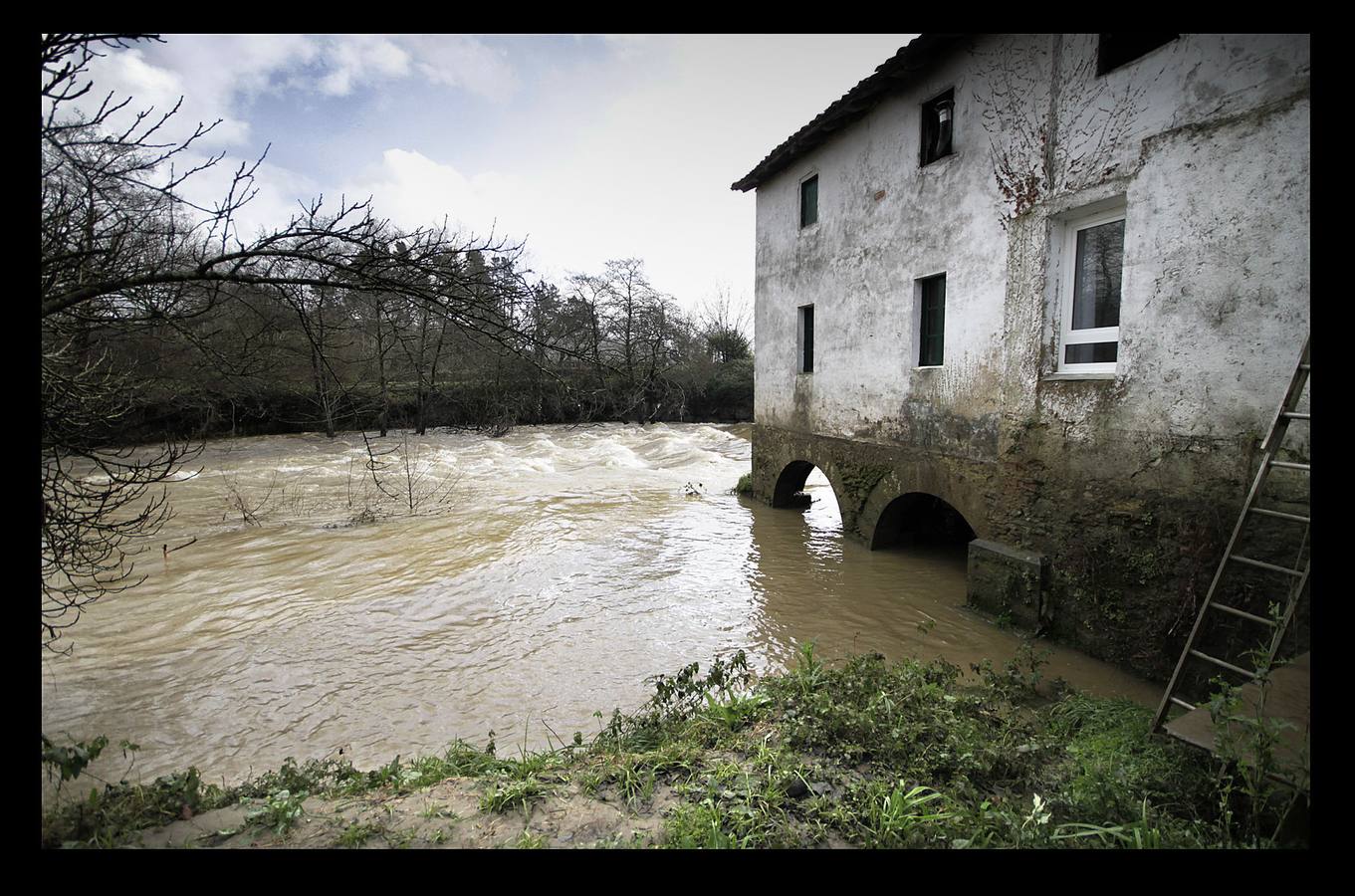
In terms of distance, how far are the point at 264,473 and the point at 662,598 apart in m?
14.5

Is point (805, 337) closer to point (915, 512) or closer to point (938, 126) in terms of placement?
point (915, 512)

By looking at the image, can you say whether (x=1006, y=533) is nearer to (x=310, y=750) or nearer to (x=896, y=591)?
(x=896, y=591)

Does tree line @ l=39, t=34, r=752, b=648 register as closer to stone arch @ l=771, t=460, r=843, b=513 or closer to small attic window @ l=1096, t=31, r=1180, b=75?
stone arch @ l=771, t=460, r=843, b=513

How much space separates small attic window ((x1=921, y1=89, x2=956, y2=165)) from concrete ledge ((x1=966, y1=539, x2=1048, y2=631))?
5259 mm

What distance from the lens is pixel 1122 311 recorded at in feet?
18.5

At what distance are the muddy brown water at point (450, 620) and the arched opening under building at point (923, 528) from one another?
398 mm

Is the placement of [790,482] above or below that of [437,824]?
above

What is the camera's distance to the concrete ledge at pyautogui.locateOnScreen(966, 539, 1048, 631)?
6.55 m

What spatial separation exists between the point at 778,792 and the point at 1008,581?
4.78 metres

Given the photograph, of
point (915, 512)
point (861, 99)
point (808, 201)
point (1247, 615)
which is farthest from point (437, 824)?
point (808, 201)
